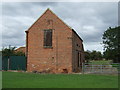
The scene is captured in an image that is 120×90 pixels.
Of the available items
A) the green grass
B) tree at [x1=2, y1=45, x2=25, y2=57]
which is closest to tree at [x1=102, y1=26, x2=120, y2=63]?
tree at [x1=2, y1=45, x2=25, y2=57]

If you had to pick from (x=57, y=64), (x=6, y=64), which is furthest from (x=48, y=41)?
(x=6, y=64)

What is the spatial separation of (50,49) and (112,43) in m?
32.4

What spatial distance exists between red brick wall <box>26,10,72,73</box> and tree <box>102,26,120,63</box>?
28908 mm

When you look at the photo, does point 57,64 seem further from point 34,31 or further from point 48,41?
point 34,31

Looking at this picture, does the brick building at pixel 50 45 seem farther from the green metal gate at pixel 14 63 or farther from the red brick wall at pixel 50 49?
the green metal gate at pixel 14 63

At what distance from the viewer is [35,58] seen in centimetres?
2911

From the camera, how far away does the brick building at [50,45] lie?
1101 inches

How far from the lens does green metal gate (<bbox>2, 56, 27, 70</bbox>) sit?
97.1 ft

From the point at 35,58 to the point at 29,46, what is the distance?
75.5 inches

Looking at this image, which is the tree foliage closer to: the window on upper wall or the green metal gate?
the green metal gate

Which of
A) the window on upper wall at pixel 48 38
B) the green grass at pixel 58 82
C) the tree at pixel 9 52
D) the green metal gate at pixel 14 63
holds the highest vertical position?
the window on upper wall at pixel 48 38

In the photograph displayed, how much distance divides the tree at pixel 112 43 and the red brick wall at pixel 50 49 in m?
28.9

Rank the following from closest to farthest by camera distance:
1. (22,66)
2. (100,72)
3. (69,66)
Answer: (100,72) < (69,66) < (22,66)

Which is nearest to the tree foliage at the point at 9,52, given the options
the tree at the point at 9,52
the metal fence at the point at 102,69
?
the tree at the point at 9,52
